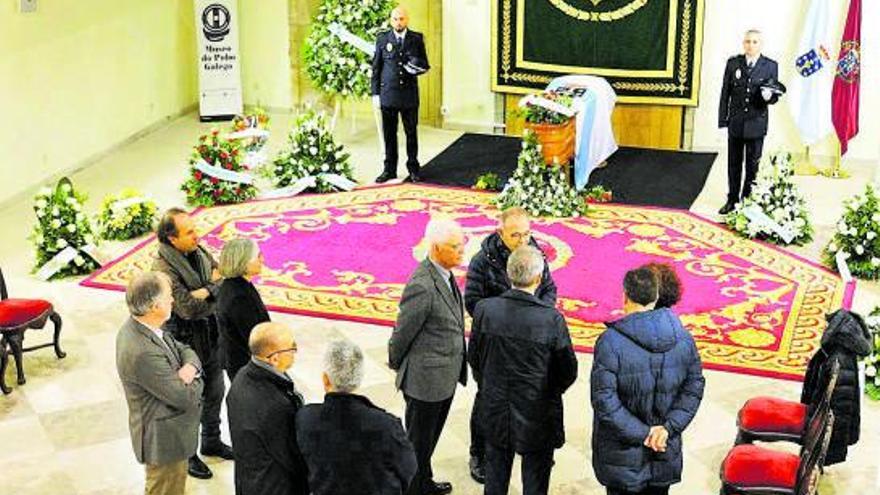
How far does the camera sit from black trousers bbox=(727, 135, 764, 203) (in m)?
10.9

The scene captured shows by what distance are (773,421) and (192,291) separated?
296 cm

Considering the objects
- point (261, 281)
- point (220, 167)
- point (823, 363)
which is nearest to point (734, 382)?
point (823, 363)

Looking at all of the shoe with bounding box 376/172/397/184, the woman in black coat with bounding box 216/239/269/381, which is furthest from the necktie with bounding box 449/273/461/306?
the shoe with bounding box 376/172/397/184

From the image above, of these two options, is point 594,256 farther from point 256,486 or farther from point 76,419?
point 256,486

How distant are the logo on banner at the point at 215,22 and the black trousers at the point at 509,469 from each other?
9559 millimetres

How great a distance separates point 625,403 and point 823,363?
141 centimetres

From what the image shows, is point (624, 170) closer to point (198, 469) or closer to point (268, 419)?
point (198, 469)

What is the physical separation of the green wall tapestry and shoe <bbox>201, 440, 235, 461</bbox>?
755 cm

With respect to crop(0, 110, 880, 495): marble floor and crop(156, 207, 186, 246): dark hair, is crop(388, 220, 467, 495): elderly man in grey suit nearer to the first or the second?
crop(0, 110, 880, 495): marble floor

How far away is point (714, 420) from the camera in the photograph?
287 inches

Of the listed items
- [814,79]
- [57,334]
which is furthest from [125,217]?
[814,79]

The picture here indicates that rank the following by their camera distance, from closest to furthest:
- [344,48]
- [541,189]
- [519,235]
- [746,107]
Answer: [519,235]
[746,107]
[541,189]
[344,48]

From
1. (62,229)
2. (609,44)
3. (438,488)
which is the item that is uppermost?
(609,44)

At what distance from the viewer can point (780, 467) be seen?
5.75m
